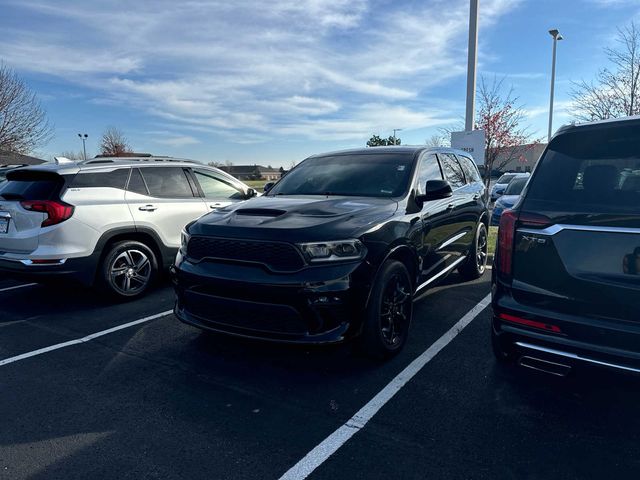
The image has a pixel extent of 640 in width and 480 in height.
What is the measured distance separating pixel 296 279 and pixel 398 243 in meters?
1.01

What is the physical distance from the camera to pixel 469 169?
6441 mm

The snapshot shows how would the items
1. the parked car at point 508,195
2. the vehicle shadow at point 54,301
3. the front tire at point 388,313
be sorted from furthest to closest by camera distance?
the parked car at point 508,195 < the vehicle shadow at point 54,301 < the front tire at point 388,313

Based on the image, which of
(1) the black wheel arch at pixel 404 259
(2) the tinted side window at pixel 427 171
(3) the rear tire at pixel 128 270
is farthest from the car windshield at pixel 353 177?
(3) the rear tire at pixel 128 270

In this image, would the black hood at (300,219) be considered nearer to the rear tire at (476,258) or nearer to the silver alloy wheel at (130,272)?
the silver alloy wheel at (130,272)

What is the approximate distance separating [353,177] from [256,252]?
1708mm

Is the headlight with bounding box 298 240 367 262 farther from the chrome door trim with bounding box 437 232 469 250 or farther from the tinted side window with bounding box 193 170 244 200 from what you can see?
the tinted side window with bounding box 193 170 244 200

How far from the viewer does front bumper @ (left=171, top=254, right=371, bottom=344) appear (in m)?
3.12

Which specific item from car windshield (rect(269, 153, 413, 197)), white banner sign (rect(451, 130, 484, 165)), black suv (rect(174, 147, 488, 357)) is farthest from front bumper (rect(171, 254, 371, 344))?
white banner sign (rect(451, 130, 484, 165))

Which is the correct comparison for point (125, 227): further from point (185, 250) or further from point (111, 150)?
point (111, 150)

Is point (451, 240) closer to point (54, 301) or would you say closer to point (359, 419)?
point (359, 419)

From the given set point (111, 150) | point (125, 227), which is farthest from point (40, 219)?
point (111, 150)

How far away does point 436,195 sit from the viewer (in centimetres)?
414

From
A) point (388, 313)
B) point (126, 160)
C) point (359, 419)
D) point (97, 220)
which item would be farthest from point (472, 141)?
point (359, 419)

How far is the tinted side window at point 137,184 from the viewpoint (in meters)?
5.66
